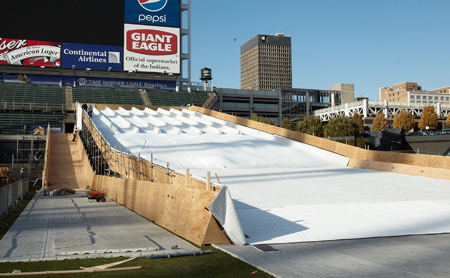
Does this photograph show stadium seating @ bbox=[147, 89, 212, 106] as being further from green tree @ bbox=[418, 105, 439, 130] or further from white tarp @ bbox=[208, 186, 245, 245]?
white tarp @ bbox=[208, 186, 245, 245]

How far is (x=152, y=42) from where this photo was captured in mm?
54531

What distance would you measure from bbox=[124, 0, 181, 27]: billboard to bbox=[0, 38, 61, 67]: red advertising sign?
9.48 m

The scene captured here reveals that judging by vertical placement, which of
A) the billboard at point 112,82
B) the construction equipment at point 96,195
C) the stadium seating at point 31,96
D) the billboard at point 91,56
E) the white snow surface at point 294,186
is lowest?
the construction equipment at point 96,195

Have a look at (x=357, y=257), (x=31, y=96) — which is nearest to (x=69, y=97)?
(x=31, y=96)

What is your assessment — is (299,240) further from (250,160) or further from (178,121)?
(178,121)

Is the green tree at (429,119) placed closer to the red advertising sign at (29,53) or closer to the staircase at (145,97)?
the staircase at (145,97)

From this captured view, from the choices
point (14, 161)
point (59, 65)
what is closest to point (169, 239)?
point (14, 161)

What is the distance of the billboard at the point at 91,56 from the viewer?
52156 mm

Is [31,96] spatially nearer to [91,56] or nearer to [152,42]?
[91,56]

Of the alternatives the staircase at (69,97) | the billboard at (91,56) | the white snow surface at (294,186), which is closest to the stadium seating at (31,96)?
the staircase at (69,97)

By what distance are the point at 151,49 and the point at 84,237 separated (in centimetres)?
4821

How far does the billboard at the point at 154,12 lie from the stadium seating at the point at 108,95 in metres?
8.62

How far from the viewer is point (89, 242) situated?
7.96 meters

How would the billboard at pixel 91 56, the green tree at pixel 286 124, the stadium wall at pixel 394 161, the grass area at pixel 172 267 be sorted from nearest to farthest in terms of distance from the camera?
the grass area at pixel 172 267
the stadium wall at pixel 394 161
the billboard at pixel 91 56
the green tree at pixel 286 124
